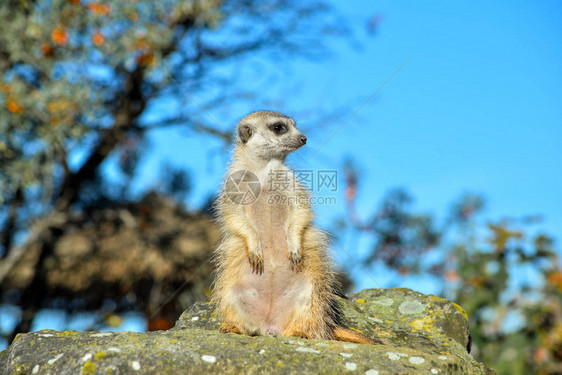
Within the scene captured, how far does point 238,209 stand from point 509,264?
14.9 feet

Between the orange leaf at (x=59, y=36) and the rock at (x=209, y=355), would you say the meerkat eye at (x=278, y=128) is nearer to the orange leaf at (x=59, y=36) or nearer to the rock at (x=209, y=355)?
the rock at (x=209, y=355)

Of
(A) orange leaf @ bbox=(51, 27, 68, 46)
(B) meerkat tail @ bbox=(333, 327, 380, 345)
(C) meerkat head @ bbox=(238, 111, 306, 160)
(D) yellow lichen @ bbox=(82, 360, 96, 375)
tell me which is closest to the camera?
(D) yellow lichen @ bbox=(82, 360, 96, 375)

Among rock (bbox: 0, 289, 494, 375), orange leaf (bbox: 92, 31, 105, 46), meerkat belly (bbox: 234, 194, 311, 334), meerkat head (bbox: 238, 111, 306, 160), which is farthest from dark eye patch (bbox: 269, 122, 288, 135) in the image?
orange leaf (bbox: 92, 31, 105, 46)

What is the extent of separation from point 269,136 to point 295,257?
124 cm

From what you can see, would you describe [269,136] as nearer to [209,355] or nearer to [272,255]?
[272,255]

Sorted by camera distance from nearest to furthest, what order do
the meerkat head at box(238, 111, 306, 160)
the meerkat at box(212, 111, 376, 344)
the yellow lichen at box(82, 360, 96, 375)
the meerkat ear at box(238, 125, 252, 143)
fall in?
1. the yellow lichen at box(82, 360, 96, 375)
2. the meerkat at box(212, 111, 376, 344)
3. the meerkat head at box(238, 111, 306, 160)
4. the meerkat ear at box(238, 125, 252, 143)

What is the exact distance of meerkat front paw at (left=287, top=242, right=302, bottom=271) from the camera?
3605 millimetres

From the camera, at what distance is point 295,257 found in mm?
3615

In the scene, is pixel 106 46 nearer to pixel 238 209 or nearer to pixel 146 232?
pixel 146 232

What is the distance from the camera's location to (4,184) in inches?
302

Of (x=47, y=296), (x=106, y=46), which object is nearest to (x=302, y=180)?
(x=106, y=46)

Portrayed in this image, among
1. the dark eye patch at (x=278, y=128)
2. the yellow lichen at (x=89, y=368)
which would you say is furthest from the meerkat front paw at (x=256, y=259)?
the yellow lichen at (x=89, y=368)

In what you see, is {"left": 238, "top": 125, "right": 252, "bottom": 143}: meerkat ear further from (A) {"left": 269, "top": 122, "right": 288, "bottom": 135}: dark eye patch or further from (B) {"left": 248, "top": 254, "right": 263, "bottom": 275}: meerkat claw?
(B) {"left": 248, "top": 254, "right": 263, "bottom": 275}: meerkat claw

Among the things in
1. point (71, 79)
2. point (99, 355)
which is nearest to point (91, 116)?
point (71, 79)
